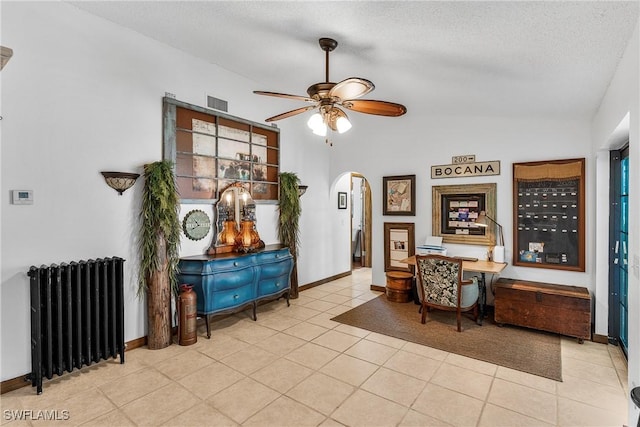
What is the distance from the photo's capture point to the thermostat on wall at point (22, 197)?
271 centimetres

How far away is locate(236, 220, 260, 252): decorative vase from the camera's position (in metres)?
4.46

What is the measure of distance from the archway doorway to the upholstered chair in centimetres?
385

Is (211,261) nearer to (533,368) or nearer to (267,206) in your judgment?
(267,206)

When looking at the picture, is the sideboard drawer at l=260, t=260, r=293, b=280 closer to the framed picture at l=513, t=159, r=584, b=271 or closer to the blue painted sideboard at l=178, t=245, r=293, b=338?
the blue painted sideboard at l=178, t=245, r=293, b=338

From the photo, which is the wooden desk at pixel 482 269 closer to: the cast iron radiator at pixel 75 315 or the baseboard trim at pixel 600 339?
the baseboard trim at pixel 600 339

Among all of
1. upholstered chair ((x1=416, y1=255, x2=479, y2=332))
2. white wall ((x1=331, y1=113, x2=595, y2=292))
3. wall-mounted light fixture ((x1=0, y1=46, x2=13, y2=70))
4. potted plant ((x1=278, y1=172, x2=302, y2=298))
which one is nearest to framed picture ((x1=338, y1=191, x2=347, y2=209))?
white wall ((x1=331, y1=113, x2=595, y2=292))

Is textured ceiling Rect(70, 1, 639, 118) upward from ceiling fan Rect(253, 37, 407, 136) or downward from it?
upward

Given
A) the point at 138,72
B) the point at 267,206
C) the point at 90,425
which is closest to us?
the point at 90,425

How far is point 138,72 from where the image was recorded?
354cm

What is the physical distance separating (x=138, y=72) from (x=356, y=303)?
13.4 feet

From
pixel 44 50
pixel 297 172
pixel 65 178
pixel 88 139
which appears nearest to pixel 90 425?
pixel 65 178

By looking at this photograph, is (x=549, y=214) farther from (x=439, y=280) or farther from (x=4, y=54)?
(x=4, y=54)

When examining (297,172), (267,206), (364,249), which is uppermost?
(297,172)

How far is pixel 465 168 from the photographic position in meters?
4.88
